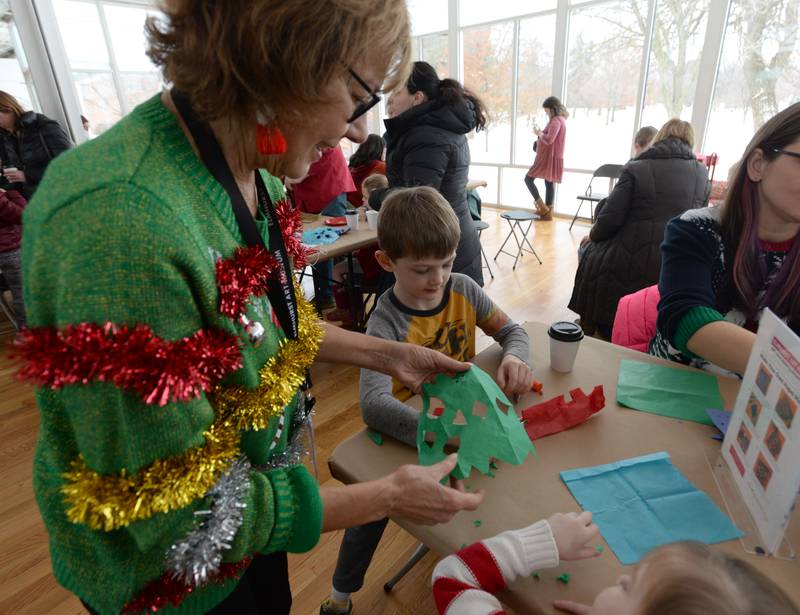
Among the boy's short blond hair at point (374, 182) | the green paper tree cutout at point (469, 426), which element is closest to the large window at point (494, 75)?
the boy's short blond hair at point (374, 182)

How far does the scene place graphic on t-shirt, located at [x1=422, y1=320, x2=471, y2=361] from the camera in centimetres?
147

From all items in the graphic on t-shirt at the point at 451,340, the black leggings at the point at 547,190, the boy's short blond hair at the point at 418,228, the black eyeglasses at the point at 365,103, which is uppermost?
the black eyeglasses at the point at 365,103

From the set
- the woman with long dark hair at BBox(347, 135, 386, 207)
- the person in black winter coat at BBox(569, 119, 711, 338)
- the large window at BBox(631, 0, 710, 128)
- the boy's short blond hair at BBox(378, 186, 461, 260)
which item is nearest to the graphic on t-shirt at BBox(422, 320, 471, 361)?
the boy's short blond hair at BBox(378, 186, 461, 260)

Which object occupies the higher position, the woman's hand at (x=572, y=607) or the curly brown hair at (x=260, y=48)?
the curly brown hair at (x=260, y=48)

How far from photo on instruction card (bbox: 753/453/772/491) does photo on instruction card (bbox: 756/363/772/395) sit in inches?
4.4

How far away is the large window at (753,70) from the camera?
184 inches

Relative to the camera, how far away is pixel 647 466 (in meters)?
0.91

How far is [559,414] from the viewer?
105cm

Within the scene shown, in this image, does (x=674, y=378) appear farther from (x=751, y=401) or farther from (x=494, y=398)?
(x=494, y=398)

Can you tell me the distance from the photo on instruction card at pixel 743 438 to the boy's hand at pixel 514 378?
1.43 ft

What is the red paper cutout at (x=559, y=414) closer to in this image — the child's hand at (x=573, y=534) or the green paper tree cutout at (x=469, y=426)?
the green paper tree cutout at (x=469, y=426)

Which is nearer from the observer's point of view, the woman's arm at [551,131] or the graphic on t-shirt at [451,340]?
the graphic on t-shirt at [451,340]

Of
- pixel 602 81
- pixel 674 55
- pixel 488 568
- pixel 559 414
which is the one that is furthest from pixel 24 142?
pixel 674 55

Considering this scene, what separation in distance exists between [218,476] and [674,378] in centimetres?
113
